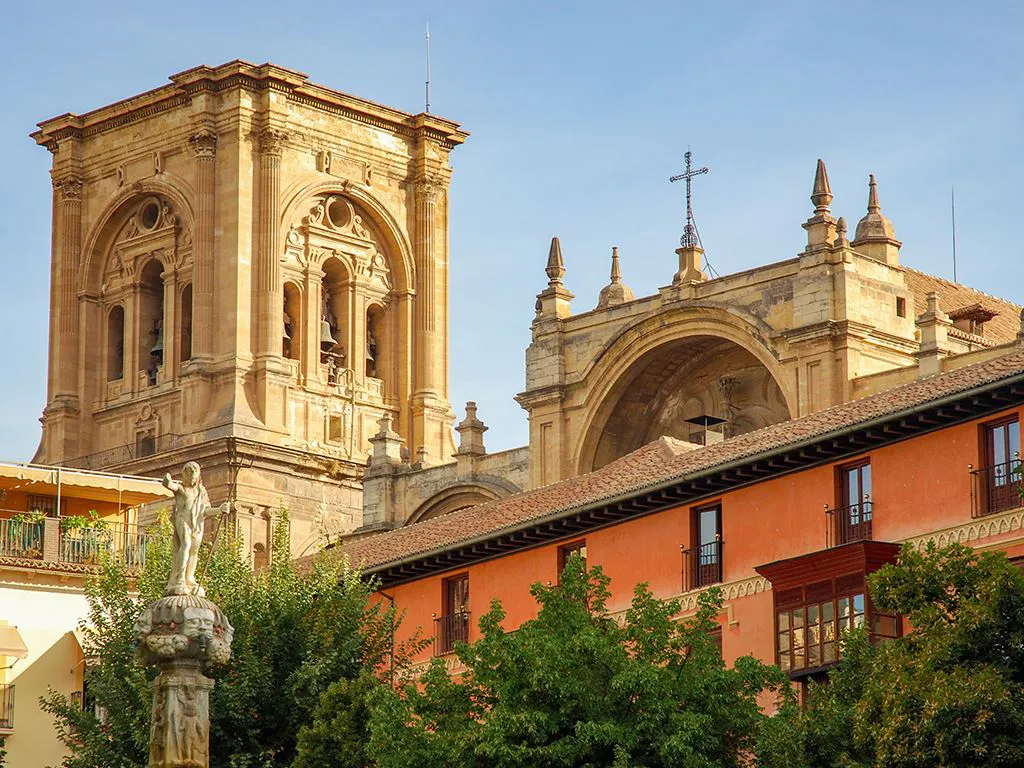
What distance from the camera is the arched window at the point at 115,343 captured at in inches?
4122

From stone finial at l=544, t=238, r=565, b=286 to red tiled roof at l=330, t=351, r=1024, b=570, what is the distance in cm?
1557

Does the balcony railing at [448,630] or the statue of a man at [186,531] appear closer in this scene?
the statue of a man at [186,531]

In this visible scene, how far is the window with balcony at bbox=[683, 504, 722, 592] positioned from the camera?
5072 cm

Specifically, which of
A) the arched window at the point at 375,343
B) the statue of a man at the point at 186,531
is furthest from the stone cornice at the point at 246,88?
the statue of a man at the point at 186,531

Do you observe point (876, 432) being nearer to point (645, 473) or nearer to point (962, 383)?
point (962, 383)

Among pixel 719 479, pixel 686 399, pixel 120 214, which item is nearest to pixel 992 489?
pixel 719 479

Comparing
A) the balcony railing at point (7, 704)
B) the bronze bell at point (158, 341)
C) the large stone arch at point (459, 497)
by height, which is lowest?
the balcony railing at point (7, 704)

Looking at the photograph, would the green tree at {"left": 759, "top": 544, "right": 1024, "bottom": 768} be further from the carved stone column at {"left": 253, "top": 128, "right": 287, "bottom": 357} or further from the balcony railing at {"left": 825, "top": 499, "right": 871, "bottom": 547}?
the carved stone column at {"left": 253, "top": 128, "right": 287, "bottom": 357}

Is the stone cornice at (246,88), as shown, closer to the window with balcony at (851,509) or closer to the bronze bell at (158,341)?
the bronze bell at (158,341)

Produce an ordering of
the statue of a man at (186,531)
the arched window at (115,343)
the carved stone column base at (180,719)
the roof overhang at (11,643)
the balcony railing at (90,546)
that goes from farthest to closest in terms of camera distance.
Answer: the arched window at (115,343), the balcony railing at (90,546), the roof overhang at (11,643), the statue of a man at (186,531), the carved stone column base at (180,719)

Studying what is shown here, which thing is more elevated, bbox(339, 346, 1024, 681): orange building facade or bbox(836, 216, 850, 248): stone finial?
bbox(836, 216, 850, 248): stone finial

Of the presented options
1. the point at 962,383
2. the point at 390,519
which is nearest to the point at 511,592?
the point at 962,383

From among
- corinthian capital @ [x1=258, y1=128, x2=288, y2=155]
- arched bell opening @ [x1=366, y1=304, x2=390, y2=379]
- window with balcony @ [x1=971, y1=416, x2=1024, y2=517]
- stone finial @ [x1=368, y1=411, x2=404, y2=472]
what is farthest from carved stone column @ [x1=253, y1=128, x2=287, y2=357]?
window with balcony @ [x1=971, y1=416, x2=1024, y2=517]

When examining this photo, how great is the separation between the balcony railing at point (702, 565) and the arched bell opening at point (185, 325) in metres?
52.5
